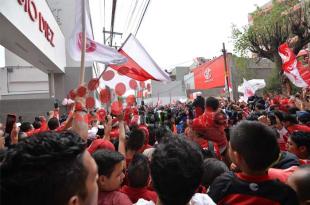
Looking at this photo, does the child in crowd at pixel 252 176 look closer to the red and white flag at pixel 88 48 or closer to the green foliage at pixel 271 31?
the red and white flag at pixel 88 48

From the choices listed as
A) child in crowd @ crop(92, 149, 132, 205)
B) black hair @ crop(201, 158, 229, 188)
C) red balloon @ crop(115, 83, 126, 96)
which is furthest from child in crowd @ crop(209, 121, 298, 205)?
red balloon @ crop(115, 83, 126, 96)

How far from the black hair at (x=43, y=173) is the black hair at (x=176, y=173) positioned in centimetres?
51

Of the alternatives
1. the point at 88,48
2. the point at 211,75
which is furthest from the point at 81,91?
the point at 211,75

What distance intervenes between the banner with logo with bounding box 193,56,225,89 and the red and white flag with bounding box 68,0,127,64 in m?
26.5

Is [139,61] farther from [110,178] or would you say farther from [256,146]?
[256,146]

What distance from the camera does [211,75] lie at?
112ft

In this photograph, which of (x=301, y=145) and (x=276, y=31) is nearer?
(x=301, y=145)

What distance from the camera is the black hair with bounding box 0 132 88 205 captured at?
121 centimetres

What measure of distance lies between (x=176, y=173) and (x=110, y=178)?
832 millimetres

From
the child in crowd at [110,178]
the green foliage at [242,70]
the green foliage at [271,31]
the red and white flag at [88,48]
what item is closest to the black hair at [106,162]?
the child in crowd at [110,178]

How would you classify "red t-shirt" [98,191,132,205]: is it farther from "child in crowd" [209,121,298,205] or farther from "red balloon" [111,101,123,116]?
"red balloon" [111,101,123,116]

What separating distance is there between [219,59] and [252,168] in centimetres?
3087

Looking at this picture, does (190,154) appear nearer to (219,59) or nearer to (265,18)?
(265,18)

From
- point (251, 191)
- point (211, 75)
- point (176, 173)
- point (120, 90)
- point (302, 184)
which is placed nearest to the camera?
point (176, 173)
